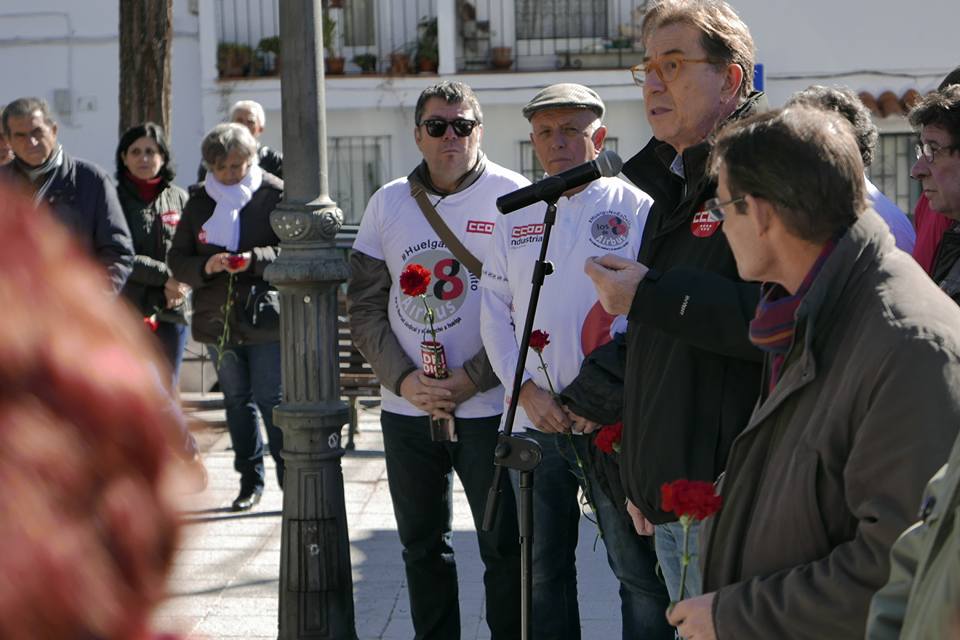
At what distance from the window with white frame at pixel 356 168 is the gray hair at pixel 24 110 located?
11.7 metres

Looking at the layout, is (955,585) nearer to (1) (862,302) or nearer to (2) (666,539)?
(1) (862,302)

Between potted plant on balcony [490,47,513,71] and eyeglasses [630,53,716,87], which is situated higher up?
potted plant on balcony [490,47,513,71]

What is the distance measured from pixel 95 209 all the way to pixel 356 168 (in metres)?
12.1

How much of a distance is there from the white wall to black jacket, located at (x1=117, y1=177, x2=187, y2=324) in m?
11.1

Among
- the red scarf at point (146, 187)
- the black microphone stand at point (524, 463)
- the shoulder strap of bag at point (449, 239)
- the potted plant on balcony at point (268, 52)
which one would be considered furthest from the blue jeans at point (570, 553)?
the potted plant on balcony at point (268, 52)

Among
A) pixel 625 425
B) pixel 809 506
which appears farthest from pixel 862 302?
pixel 625 425

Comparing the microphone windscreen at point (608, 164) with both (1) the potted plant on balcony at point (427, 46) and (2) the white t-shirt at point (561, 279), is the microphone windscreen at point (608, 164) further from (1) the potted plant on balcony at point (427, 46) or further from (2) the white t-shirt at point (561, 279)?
(1) the potted plant on balcony at point (427, 46)

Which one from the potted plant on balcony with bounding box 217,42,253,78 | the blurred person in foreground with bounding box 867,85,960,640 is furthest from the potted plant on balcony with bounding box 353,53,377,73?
the blurred person in foreground with bounding box 867,85,960,640

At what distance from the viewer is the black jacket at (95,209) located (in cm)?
682

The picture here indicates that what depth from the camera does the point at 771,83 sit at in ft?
60.4

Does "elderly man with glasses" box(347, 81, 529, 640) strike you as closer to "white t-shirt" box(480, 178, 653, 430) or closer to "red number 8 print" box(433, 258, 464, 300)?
"red number 8 print" box(433, 258, 464, 300)

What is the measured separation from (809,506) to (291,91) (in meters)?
3.04

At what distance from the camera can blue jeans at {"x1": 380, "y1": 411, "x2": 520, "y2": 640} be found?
4.76m

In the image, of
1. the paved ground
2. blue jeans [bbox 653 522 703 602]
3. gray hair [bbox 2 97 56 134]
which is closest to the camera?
blue jeans [bbox 653 522 703 602]
